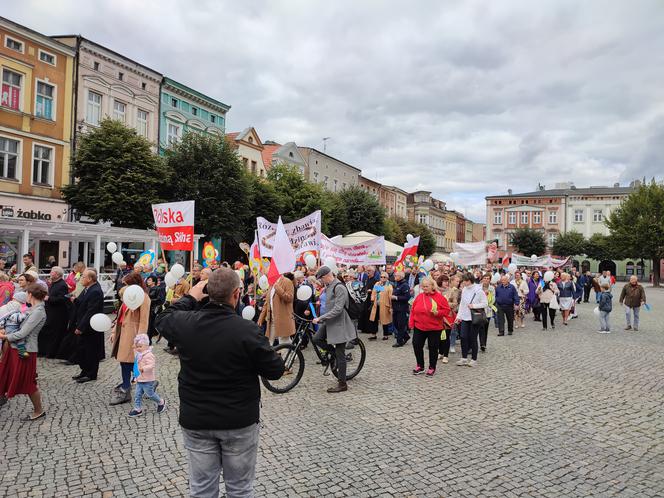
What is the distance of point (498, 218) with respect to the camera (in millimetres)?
85312

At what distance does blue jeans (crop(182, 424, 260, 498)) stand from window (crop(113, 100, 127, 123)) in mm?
29559

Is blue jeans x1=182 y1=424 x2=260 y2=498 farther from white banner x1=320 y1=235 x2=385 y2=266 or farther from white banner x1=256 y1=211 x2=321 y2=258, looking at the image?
white banner x1=320 y1=235 x2=385 y2=266

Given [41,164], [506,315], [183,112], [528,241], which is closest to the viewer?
[506,315]

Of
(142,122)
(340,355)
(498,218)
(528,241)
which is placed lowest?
(340,355)

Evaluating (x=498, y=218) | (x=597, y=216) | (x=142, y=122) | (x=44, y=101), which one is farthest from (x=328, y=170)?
(x=597, y=216)

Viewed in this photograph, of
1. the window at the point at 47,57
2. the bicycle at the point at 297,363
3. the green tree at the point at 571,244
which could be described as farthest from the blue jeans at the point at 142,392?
the green tree at the point at 571,244

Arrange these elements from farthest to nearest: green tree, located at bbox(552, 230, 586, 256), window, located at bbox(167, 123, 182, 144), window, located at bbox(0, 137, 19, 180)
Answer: green tree, located at bbox(552, 230, 586, 256) → window, located at bbox(167, 123, 182, 144) → window, located at bbox(0, 137, 19, 180)

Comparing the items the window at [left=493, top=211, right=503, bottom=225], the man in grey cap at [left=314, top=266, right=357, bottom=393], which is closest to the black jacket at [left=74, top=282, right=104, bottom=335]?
the man in grey cap at [left=314, top=266, right=357, bottom=393]

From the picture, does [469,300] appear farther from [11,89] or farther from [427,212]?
[427,212]

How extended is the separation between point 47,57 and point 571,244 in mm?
68115

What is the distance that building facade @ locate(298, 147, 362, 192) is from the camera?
54562mm

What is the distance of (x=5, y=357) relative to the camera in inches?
236

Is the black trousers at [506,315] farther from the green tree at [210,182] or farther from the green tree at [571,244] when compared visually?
the green tree at [571,244]

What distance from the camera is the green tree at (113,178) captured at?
22.6m
